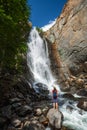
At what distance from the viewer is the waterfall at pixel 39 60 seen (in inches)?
1499

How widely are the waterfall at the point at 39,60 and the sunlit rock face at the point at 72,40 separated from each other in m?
2.40

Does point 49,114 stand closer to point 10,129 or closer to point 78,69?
point 10,129

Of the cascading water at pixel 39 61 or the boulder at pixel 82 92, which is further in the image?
the cascading water at pixel 39 61

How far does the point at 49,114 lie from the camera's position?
63.4 feet

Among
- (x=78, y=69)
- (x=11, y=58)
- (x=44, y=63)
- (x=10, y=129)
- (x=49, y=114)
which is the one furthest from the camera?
(x=44, y=63)

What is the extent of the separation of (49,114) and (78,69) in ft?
65.9

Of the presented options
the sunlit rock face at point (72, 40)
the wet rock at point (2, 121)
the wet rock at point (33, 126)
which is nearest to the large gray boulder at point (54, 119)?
the wet rock at point (33, 126)

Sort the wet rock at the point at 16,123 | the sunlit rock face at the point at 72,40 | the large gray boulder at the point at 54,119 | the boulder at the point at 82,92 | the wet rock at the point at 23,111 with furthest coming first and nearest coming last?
the sunlit rock face at the point at 72,40, the boulder at the point at 82,92, the wet rock at the point at 23,111, the wet rock at the point at 16,123, the large gray boulder at the point at 54,119

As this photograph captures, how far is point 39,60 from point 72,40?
6985mm

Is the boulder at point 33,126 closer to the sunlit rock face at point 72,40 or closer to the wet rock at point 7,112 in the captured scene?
the wet rock at point 7,112

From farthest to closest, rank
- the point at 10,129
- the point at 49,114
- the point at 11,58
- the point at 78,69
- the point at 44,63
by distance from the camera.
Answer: the point at 44,63
the point at 78,69
the point at 11,58
the point at 49,114
the point at 10,129

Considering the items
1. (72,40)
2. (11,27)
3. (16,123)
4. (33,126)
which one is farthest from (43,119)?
(72,40)

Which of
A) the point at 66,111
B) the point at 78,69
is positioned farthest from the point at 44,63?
the point at 66,111

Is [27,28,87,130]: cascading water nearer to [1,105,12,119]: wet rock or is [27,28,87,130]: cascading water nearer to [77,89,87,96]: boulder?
[77,89,87,96]: boulder
